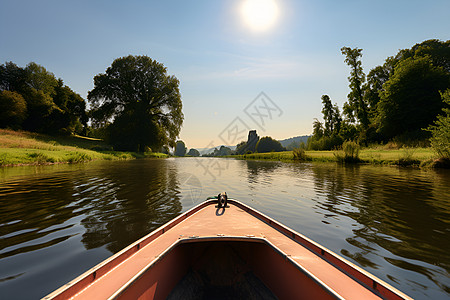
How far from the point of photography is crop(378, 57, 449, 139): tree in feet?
101

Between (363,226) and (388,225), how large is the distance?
63 centimetres

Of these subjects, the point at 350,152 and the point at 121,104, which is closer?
the point at 350,152

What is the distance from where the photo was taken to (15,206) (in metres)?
6.00

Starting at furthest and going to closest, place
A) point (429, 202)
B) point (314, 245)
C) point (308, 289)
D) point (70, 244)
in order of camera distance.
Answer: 1. point (429, 202)
2. point (70, 244)
3. point (314, 245)
4. point (308, 289)

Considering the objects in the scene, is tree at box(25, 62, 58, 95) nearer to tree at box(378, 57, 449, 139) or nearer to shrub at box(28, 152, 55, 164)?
shrub at box(28, 152, 55, 164)

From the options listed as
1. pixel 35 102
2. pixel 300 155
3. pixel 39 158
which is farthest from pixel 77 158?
pixel 300 155

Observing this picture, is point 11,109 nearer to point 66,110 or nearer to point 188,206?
point 66,110

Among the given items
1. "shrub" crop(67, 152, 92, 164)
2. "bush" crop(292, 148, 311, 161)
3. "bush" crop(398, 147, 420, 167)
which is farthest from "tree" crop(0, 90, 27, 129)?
"bush" crop(398, 147, 420, 167)

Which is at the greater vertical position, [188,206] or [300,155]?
[300,155]

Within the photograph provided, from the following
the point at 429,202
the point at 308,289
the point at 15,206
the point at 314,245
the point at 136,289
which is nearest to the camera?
the point at 136,289

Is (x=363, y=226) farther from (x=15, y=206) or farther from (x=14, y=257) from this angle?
(x=15, y=206)

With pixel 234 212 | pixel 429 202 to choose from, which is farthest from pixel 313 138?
pixel 234 212

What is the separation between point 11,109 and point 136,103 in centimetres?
2037

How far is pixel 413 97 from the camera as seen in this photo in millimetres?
31375
